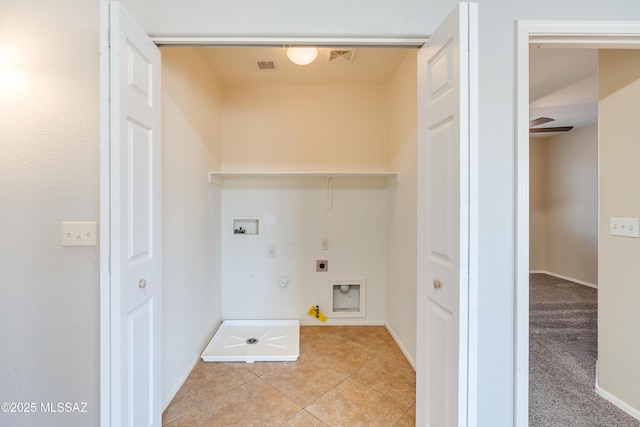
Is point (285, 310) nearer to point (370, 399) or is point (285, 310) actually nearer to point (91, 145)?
point (370, 399)

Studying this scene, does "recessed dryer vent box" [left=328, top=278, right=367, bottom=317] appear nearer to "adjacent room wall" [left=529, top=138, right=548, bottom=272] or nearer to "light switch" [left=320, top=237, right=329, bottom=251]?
"light switch" [left=320, top=237, right=329, bottom=251]

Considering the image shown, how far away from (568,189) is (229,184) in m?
5.80

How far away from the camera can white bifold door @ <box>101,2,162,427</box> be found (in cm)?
104

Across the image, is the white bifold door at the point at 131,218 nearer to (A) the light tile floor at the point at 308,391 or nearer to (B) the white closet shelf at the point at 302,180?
(A) the light tile floor at the point at 308,391

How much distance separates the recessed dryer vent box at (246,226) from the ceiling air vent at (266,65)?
4.83 ft

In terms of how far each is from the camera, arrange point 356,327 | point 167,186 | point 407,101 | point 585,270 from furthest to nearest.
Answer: point 585,270 < point 356,327 < point 407,101 < point 167,186

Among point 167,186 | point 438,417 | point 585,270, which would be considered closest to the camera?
point 438,417

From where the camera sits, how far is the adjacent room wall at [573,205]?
456 cm

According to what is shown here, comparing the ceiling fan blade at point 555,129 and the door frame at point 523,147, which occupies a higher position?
the ceiling fan blade at point 555,129

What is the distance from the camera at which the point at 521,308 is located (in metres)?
1.30

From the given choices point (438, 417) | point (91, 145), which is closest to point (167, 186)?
point (91, 145)

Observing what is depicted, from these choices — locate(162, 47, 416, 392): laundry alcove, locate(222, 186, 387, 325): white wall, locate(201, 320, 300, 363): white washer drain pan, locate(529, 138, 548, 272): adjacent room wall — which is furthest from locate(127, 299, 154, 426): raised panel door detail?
locate(529, 138, 548, 272): adjacent room wall

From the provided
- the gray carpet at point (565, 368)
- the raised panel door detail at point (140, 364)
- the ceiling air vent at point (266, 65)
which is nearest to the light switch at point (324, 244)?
the ceiling air vent at point (266, 65)

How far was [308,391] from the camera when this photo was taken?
1894 mm
